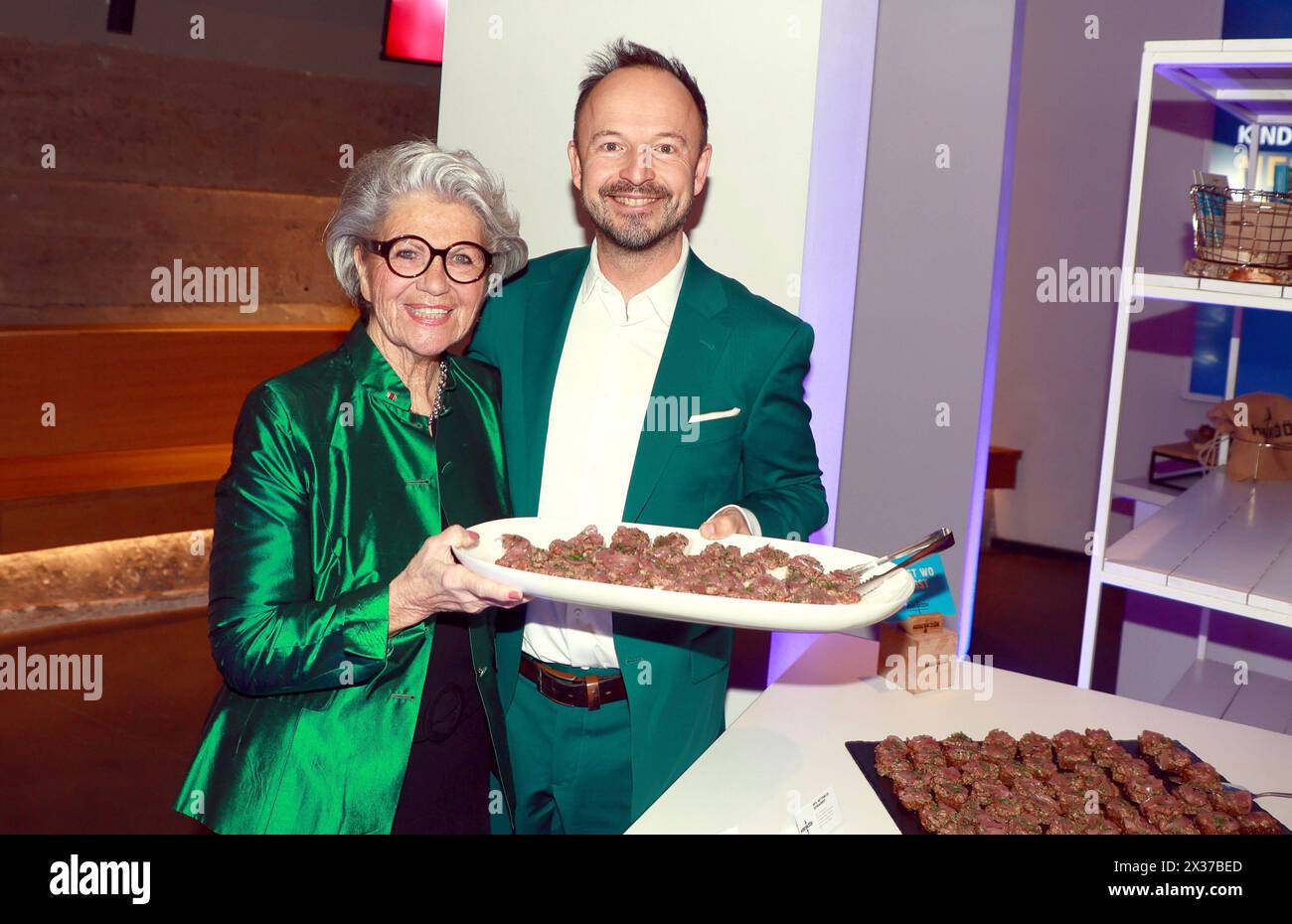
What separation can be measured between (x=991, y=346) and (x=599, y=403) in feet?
3.42

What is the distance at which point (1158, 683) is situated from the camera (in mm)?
3803

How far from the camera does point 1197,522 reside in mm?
2789

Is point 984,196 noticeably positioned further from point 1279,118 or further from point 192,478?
point 192,478

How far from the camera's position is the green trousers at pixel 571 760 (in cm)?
208

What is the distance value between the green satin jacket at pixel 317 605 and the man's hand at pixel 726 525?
17.1 inches

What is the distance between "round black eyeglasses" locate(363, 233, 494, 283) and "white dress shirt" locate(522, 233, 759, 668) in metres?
0.38

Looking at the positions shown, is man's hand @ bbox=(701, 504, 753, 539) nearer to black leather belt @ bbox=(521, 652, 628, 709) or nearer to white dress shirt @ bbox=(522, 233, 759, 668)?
white dress shirt @ bbox=(522, 233, 759, 668)

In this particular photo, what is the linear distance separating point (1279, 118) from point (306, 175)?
4.62m

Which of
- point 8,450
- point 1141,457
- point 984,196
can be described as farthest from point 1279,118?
point 8,450

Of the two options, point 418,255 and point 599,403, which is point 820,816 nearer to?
point 599,403

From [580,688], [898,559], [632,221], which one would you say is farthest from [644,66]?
[580,688]

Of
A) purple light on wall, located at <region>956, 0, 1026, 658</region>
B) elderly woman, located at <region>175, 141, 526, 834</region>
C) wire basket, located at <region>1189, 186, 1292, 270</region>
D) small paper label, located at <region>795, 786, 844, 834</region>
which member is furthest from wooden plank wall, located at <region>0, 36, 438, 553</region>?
wire basket, located at <region>1189, 186, 1292, 270</region>

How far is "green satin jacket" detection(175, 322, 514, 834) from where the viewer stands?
1.66m
